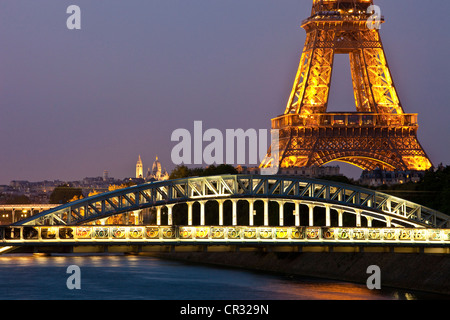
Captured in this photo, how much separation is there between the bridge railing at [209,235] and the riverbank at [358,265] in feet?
18.8

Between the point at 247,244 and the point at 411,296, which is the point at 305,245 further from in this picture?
the point at 411,296

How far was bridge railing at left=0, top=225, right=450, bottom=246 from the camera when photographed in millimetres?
58562

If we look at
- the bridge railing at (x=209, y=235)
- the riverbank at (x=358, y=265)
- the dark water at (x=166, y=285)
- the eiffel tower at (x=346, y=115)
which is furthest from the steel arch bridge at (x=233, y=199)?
the eiffel tower at (x=346, y=115)

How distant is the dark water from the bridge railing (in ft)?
27.5

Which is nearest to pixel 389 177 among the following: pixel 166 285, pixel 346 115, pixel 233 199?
pixel 346 115

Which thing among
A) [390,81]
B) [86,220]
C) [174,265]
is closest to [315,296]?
[86,220]

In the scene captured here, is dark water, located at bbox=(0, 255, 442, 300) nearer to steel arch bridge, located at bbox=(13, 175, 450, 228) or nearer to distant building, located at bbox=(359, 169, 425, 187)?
steel arch bridge, located at bbox=(13, 175, 450, 228)

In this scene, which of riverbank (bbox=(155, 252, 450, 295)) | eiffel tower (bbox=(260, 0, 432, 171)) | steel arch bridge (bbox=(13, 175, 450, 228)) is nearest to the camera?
steel arch bridge (bbox=(13, 175, 450, 228))

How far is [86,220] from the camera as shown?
207ft

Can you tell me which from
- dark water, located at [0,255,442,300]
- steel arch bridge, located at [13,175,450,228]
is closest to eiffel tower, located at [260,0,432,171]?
dark water, located at [0,255,442,300]

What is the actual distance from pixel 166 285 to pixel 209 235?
1952 cm

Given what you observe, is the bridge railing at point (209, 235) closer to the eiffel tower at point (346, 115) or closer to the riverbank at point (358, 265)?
the riverbank at point (358, 265)
